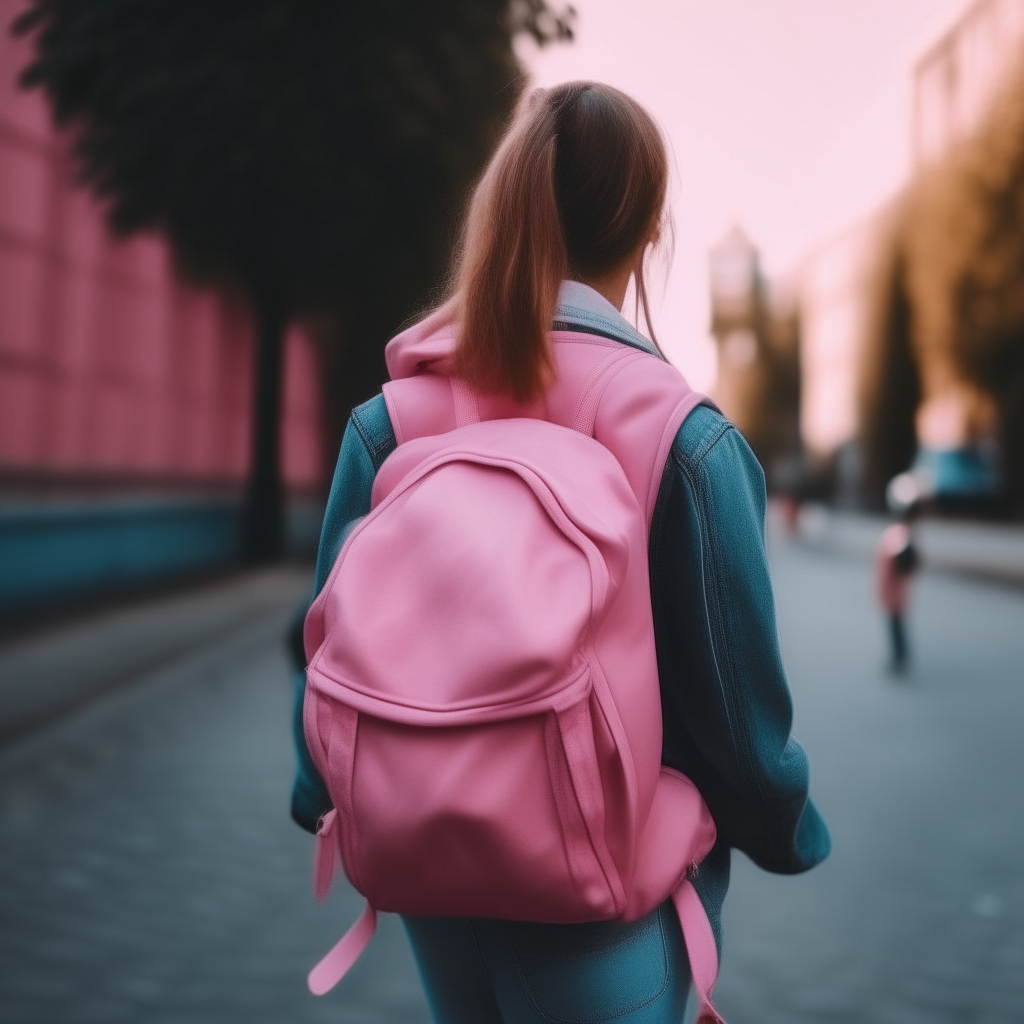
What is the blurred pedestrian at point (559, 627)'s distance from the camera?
125 centimetres

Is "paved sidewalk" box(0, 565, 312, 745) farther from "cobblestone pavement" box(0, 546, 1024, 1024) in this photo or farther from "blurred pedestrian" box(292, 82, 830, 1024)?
"blurred pedestrian" box(292, 82, 830, 1024)

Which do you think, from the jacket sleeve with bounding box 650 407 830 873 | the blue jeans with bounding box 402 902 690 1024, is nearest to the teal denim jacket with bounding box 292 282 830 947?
the jacket sleeve with bounding box 650 407 830 873

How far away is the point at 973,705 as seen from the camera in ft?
26.7

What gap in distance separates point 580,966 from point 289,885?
3.32 m

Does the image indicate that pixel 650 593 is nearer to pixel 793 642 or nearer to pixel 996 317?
pixel 793 642

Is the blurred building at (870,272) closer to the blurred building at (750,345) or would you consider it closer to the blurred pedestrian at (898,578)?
the blurred building at (750,345)

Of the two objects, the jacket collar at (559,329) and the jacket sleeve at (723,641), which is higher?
the jacket collar at (559,329)

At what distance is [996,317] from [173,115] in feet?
67.4

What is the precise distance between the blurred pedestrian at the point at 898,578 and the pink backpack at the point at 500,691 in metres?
8.35

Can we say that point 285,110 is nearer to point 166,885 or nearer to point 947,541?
point 166,885

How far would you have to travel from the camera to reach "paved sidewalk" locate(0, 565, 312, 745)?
7242 mm

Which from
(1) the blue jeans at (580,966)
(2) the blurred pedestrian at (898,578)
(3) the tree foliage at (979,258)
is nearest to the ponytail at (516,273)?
(1) the blue jeans at (580,966)

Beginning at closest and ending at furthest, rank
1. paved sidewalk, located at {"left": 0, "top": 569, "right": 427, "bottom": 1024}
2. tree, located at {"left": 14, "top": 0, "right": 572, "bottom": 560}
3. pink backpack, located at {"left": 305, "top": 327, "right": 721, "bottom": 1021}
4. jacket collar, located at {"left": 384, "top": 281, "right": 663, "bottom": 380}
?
pink backpack, located at {"left": 305, "top": 327, "right": 721, "bottom": 1021}
jacket collar, located at {"left": 384, "top": 281, "right": 663, "bottom": 380}
paved sidewalk, located at {"left": 0, "top": 569, "right": 427, "bottom": 1024}
tree, located at {"left": 14, "top": 0, "right": 572, "bottom": 560}

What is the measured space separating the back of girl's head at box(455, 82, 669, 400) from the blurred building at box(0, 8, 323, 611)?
10.5 m
